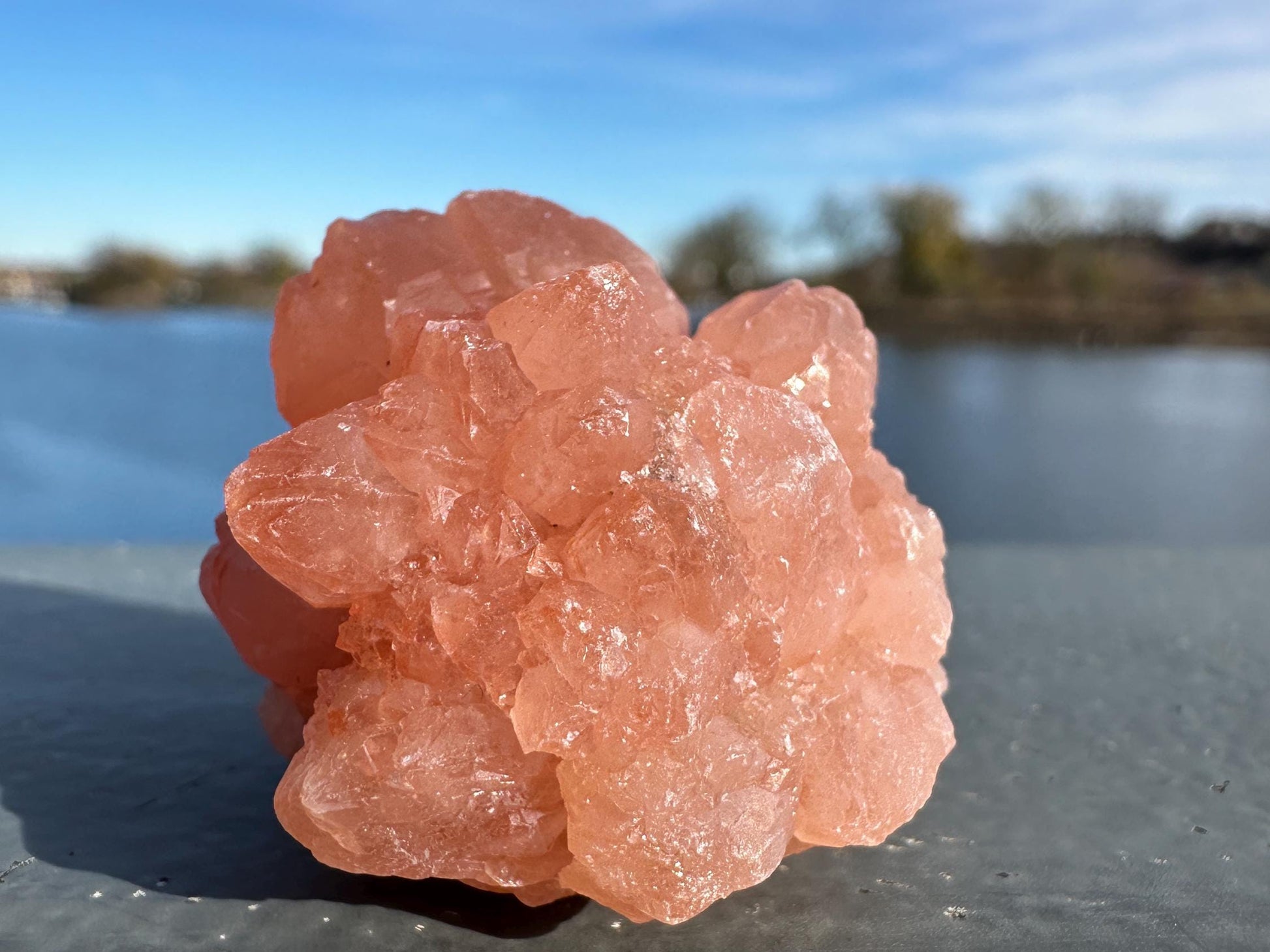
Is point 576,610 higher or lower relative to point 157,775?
higher

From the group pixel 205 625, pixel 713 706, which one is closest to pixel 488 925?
pixel 713 706

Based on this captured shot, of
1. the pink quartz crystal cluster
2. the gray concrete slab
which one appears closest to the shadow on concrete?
the gray concrete slab

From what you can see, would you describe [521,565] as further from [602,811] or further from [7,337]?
[7,337]

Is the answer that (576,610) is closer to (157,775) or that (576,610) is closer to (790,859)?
(790,859)

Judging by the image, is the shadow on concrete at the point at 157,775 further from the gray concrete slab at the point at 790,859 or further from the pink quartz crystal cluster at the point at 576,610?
the pink quartz crystal cluster at the point at 576,610

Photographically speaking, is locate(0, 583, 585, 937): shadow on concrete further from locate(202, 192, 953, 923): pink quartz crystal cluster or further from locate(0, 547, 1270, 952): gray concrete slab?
locate(202, 192, 953, 923): pink quartz crystal cluster

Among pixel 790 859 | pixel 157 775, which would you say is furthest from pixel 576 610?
pixel 157 775
